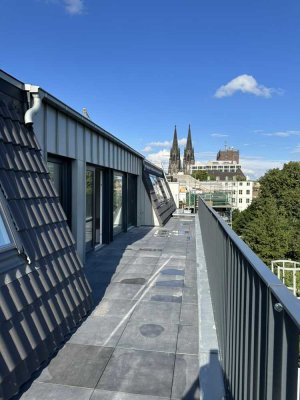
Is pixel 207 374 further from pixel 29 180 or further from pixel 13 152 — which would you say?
pixel 13 152

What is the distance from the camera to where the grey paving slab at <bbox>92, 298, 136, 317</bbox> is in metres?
4.73

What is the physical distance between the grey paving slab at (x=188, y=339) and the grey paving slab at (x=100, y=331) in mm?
749

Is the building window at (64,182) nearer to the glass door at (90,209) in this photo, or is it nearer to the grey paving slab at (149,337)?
the glass door at (90,209)

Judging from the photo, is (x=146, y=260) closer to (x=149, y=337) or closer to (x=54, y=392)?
(x=149, y=337)

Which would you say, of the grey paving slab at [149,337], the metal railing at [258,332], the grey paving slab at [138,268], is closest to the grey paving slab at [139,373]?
the grey paving slab at [149,337]

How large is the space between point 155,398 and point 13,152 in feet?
9.97

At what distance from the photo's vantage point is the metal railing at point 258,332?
48.9 inches

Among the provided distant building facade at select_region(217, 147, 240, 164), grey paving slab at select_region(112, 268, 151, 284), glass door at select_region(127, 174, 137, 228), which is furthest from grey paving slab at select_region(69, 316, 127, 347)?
distant building facade at select_region(217, 147, 240, 164)

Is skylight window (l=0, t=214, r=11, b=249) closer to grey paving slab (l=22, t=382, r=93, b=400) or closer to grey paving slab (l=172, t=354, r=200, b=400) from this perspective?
grey paving slab (l=22, t=382, r=93, b=400)

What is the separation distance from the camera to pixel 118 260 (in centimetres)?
833

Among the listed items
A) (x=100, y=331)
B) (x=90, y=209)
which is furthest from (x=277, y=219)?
(x=100, y=331)

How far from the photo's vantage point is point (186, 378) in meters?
3.19

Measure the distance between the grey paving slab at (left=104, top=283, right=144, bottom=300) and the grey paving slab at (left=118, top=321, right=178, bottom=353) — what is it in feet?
3.56

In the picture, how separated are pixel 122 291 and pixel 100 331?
1655mm
